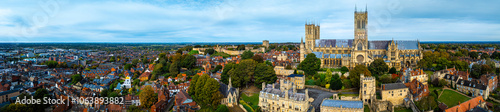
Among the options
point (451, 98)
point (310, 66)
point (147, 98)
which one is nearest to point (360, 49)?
point (310, 66)

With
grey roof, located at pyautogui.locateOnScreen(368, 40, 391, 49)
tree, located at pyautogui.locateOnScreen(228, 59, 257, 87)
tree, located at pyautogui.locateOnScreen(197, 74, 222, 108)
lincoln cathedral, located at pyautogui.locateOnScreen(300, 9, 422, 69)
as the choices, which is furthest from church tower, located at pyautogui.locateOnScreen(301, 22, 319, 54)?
tree, located at pyautogui.locateOnScreen(197, 74, 222, 108)

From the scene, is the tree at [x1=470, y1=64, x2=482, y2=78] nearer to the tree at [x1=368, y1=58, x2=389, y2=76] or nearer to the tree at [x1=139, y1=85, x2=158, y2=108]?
the tree at [x1=368, y1=58, x2=389, y2=76]

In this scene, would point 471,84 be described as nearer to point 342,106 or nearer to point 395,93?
point 395,93

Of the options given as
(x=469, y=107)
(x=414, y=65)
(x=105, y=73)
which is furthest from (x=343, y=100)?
(x=105, y=73)

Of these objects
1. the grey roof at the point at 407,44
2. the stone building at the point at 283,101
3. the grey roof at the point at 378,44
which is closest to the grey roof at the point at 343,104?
the stone building at the point at 283,101

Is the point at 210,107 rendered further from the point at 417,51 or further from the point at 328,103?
the point at 417,51

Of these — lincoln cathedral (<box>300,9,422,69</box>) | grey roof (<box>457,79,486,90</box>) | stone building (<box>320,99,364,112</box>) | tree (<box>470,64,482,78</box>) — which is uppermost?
lincoln cathedral (<box>300,9,422,69</box>)
